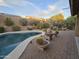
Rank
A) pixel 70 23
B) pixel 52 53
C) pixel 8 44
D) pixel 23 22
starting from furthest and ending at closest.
Answer: 1. pixel 23 22
2. pixel 70 23
3. pixel 8 44
4. pixel 52 53

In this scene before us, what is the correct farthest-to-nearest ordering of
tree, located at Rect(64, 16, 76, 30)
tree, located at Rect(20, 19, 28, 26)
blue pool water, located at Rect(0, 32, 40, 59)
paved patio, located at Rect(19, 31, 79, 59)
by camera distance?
tree, located at Rect(20, 19, 28, 26)
tree, located at Rect(64, 16, 76, 30)
blue pool water, located at Rect(0, 32, 40, 59)
paved patio, located at Rect(19, 31, 79, 59)

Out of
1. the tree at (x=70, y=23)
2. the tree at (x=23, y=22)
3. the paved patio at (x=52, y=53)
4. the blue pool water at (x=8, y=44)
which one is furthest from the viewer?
the tree at (x=23, y=22)

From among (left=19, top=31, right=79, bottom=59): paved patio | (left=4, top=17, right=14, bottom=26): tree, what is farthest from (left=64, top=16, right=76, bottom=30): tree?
(left=19, top=31, right=79, bottom=59): paved patio

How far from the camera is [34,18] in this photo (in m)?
26.6

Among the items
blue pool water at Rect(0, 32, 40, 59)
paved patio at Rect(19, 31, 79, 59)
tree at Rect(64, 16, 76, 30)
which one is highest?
tree at Rect(64, 16, 76, 30)

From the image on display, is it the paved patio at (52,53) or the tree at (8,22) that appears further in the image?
the tree at (8,22)

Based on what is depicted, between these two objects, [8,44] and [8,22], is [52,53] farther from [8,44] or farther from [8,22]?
[8,22]

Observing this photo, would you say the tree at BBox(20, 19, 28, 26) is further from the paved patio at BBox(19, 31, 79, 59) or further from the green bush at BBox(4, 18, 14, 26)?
the paved patio at BBox(19, 31, 79, 59)

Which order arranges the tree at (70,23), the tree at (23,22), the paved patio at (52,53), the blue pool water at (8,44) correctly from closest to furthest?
1. the paved patio at (52,53)
2. the blue pool water at (8,44)
3. the tree at (70,23)
4. the tree at (23,22)

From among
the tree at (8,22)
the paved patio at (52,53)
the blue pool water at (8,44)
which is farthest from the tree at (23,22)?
the paved patio at (52,53)

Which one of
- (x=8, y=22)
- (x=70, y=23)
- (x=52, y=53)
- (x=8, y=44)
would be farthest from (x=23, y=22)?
(x=52, y=53)

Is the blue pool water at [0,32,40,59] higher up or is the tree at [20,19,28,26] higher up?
the tree at [20,19,28,26]

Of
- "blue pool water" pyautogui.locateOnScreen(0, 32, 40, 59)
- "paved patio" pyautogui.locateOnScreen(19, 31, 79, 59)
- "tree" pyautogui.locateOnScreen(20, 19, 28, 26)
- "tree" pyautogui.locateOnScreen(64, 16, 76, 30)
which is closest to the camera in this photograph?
"paved patio" pyautogui.locateOnScreen(19, 31, 79, 59)

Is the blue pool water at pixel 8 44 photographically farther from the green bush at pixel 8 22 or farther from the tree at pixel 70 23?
the tree at pixel 70 23
